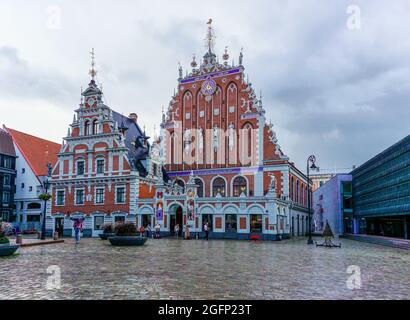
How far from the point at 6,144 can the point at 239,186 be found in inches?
1515

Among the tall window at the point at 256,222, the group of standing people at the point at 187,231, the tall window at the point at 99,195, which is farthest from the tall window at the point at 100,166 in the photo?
the tall window at the point at 256,222

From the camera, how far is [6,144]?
60.1m

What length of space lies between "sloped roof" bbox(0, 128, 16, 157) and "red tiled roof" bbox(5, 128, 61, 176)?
73cm

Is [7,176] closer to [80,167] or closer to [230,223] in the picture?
[80,167]

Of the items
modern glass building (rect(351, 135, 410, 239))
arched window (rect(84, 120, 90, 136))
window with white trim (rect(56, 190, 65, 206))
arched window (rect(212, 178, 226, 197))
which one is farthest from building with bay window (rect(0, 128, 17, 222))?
modern glass building (rect(351, 135, 410, 239))

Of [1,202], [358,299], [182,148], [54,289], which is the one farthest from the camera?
[1,202]

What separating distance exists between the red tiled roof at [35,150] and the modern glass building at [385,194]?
151 feet

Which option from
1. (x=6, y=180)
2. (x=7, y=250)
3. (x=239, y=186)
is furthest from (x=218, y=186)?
(x=6, y=180)

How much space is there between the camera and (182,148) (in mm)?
48344

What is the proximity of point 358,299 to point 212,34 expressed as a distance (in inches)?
1775

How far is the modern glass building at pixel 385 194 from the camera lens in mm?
35406

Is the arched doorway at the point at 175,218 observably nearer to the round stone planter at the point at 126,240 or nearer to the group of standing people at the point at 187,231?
the group of standing people at the point at 187,231
